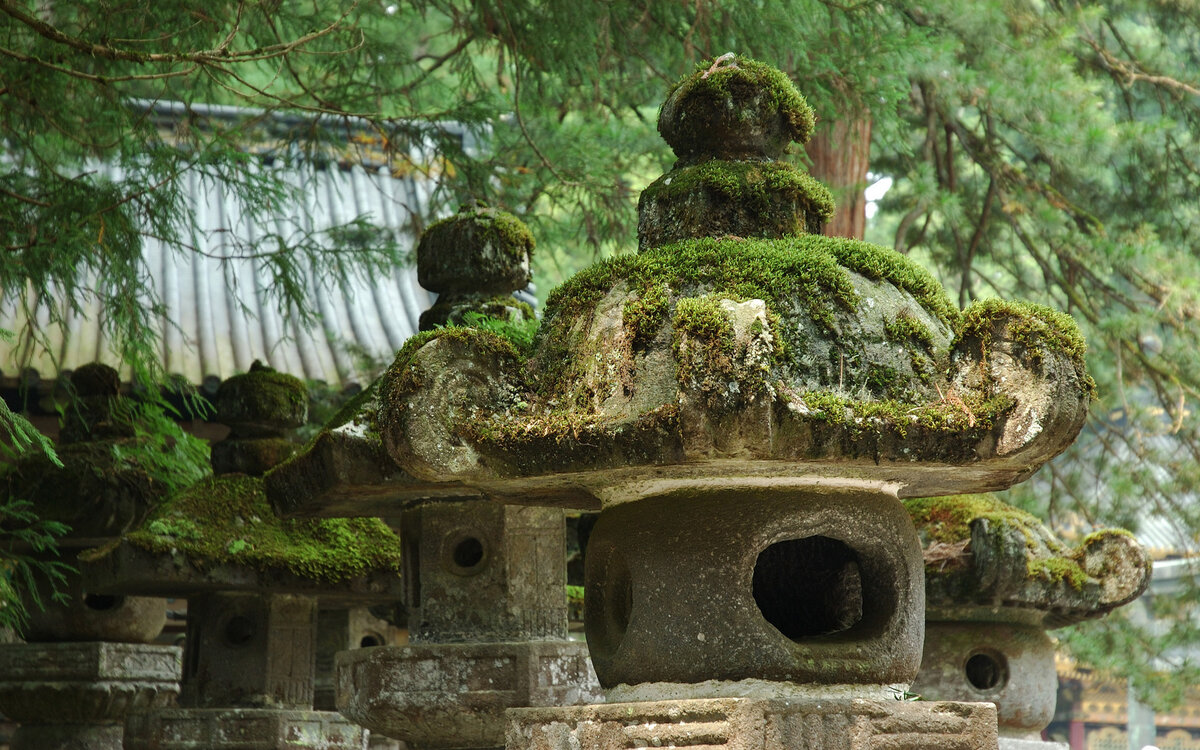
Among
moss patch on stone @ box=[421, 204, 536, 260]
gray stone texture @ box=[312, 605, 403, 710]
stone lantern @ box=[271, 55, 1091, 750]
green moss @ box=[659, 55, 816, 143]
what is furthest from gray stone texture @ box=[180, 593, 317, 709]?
green moss @ box=[659, 55, 816, 143]

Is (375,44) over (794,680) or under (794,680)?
over

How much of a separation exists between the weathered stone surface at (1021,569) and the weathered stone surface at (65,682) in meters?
3.92

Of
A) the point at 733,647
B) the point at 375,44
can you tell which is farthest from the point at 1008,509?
the point at 375,44

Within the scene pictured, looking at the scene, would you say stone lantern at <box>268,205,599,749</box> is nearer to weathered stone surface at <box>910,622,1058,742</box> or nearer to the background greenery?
the background greenery

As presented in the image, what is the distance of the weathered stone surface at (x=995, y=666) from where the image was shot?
550cm

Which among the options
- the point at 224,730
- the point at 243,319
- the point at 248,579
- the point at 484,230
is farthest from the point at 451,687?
the point at 243,319

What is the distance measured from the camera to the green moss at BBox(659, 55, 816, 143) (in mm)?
3594

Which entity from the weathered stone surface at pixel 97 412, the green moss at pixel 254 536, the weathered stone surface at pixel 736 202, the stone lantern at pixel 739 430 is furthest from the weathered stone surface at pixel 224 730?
the weathered stone surface at pixel 736 202

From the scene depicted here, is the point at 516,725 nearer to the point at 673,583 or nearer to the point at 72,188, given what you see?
the point at 673,583

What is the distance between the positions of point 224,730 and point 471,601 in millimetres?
1422

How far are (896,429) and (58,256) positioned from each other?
135 inches

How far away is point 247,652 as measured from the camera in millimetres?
5582

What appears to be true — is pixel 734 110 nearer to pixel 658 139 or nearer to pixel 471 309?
pixel 471 309

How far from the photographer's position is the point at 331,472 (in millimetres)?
3689
